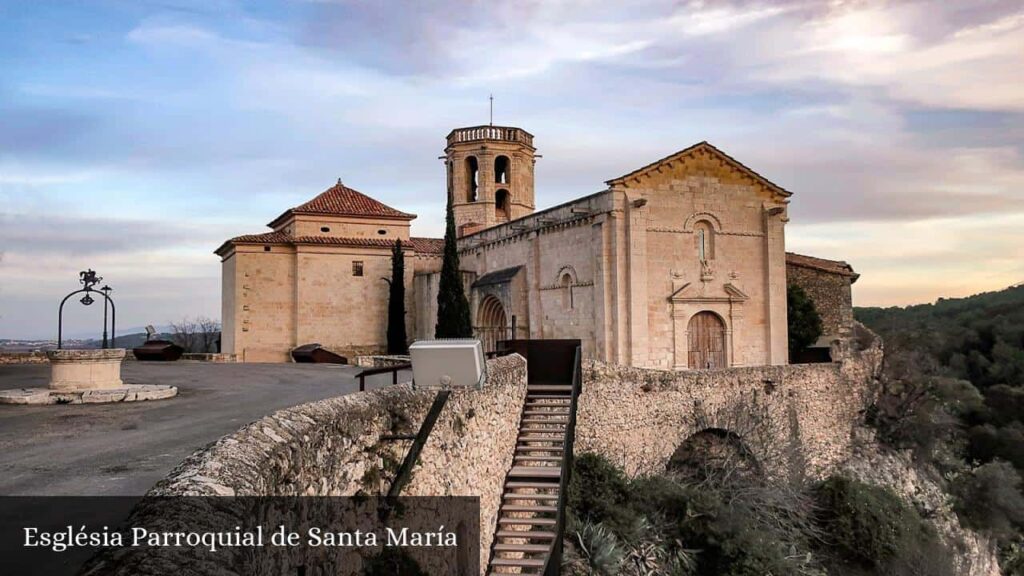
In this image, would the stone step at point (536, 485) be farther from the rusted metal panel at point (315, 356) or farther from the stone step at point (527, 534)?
the rusted metal panel at point (315, 356)

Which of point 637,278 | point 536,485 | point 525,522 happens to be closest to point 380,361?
point 637,278

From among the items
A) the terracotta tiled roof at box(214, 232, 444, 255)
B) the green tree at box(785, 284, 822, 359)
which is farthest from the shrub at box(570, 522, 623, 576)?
the terracotta tiled roof at box(214, 232, 444, 255)

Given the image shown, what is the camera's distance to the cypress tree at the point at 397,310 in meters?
30.4

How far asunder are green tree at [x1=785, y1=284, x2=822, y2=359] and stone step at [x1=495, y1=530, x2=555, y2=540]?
63.7 ft

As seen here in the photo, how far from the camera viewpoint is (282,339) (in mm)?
30344

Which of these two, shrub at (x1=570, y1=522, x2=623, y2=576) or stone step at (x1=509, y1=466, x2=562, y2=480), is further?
shrub at (x1=570, y1=522, x2=623, y2=576)

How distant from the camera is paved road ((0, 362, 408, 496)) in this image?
21.0 feet

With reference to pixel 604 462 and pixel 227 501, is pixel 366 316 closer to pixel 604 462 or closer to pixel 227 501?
pixel 604 462

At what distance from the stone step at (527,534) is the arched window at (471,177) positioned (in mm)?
26982

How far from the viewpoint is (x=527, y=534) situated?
10.4 m

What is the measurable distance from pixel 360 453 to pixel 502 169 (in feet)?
104

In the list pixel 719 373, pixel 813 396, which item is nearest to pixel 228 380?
pixel 719 373

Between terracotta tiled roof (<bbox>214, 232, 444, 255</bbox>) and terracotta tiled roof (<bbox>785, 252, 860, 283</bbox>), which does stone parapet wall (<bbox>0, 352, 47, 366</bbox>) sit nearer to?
terracotta tiled roof (<bbox>214, 232, 444, 255</bbox>)

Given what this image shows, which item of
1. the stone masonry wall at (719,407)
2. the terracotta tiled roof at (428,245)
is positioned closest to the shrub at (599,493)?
the stone masonry wall at (719,407)
